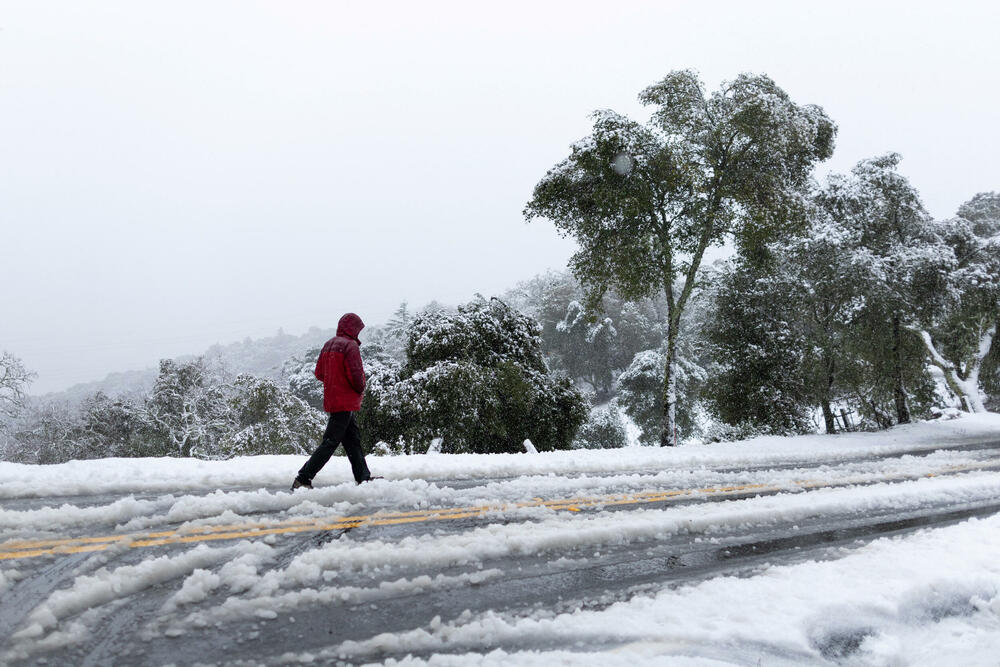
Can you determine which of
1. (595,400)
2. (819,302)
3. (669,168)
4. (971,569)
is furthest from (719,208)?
(595,400)

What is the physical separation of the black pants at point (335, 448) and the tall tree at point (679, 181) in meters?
9.51

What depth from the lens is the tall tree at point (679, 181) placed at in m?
13.0

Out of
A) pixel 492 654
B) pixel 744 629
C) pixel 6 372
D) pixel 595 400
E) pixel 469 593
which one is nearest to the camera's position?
pixel 492 654

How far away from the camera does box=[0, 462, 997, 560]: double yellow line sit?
3520 millimetres

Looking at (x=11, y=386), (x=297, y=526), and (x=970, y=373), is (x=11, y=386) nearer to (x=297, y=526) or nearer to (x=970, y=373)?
(x=297, y=526)

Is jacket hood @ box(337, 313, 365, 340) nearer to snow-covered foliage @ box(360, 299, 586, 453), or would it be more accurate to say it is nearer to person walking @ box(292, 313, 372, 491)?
person walking @ box(292, 313, 372, 491)

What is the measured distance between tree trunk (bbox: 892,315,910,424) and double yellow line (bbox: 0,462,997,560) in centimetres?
1198

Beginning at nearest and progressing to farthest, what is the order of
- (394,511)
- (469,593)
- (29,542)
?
(469,593) → (29,542) → (394,511)

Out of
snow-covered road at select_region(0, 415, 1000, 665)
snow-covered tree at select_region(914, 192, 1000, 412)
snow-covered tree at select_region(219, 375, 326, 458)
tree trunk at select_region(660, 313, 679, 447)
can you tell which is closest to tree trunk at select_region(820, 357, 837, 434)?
snow-covered tree at select_region(914, 192, 1000, 412)

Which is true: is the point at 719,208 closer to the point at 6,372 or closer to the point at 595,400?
the point at 6,372

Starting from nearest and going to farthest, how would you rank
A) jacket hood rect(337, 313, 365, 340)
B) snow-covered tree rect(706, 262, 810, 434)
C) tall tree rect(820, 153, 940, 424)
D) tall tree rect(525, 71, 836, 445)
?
jacket hood rect(337, 313, 365, 340) < tall tree rect(525, 71, 836, 445) < tall tree rect(820, 153, 940, 424) < snow-covered tree rect(706, 262, 810, 434)

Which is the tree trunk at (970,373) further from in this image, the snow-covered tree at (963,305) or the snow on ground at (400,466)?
the snow on ground at (400,466)

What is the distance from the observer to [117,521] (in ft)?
13.7

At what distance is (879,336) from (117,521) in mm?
17106
